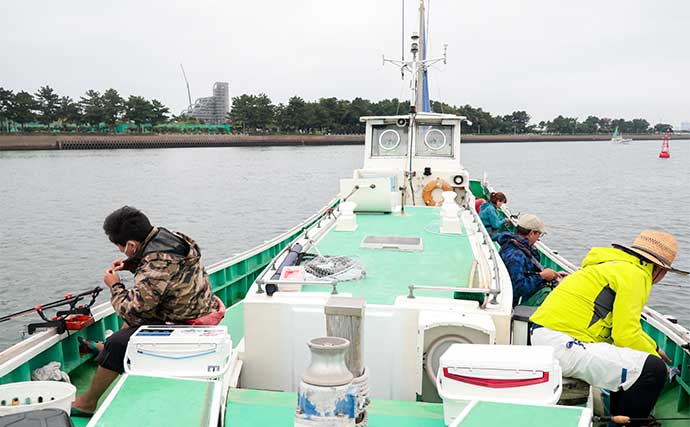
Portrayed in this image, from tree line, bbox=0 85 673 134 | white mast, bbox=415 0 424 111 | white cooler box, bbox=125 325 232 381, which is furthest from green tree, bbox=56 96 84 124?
white cooler box, bbox=125 325 232 381

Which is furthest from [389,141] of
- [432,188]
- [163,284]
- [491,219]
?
[163,284]

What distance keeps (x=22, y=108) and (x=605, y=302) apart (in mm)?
87216

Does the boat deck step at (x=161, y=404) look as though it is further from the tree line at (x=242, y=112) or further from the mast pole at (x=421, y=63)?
the tree line at (x=242, y=112)

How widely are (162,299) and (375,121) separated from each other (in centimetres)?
943

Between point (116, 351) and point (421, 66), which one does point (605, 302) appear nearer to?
point (116, 351)

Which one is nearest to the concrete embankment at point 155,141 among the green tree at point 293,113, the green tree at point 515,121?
the green tree at point 293,113

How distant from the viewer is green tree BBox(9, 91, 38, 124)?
74625 millimetres

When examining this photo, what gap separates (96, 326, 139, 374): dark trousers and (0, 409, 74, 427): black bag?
3.11 feet

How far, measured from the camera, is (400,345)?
3918 mm

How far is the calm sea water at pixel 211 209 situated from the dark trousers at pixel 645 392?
9.11m

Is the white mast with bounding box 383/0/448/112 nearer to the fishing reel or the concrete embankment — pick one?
the fishing reel

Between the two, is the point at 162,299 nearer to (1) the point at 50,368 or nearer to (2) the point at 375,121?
(1) the point at 50,368

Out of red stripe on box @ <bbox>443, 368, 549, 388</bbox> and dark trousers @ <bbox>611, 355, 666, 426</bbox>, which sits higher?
red stripe on box @ <bbox>443, 368, 549, 388</bbox>

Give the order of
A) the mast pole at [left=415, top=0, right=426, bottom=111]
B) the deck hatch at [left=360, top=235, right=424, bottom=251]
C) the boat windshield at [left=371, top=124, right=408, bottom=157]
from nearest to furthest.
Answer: the deck hatch at [left=360, top=235, right=424, bottom=251] → the boat windshield at [left=371, top=124, right=408, bottom=157] → the mast pole at [left=415, top=0, right=426, bottom=111]
